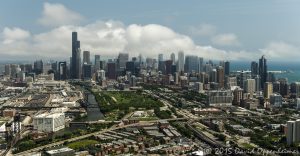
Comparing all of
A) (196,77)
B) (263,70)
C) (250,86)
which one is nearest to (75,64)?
(196,77)

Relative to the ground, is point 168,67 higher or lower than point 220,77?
higher

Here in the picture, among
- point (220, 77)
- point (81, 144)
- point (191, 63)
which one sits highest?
point (191, 63)

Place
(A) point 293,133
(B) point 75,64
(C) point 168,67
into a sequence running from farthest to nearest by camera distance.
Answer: (B) point 75,64
(C) point 168,67
(A) point 293,133

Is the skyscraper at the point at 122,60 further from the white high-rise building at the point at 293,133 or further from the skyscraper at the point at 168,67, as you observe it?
the white high-rise building at the point at 293,133

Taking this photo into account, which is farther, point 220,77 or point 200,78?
point 200,78

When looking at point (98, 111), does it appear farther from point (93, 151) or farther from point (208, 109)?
point (93, 151)

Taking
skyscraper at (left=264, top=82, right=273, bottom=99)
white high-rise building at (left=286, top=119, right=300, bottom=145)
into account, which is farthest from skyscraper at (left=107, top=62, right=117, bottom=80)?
white high-rise building at (left=286, top=119, right=300, bottom=145)

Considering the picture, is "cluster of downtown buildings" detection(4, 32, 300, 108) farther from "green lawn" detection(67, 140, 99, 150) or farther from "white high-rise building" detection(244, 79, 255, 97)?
"green lawn" detection(67, 140, 99, 150)

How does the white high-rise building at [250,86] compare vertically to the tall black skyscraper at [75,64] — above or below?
below

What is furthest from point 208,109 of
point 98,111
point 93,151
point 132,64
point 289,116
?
point 132,64

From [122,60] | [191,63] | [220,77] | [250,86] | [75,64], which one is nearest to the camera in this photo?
[250,86]

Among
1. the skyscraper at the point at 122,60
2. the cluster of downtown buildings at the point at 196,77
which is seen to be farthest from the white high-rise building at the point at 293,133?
the skyscraper at the point at 122,60

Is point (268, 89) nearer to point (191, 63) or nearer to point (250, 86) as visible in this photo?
point (250, 86)
